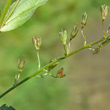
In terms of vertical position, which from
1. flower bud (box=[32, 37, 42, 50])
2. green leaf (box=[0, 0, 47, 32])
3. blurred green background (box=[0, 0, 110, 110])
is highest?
green leaf (box=[0, 0, 47, 32])

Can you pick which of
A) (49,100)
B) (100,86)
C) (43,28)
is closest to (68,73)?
(100,86)

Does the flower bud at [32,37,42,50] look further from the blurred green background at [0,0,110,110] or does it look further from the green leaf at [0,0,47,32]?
the blurred green background at [0,0,110,110]

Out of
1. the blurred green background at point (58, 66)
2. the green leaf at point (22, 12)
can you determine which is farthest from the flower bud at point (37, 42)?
the blurred green background at point (58, 66)

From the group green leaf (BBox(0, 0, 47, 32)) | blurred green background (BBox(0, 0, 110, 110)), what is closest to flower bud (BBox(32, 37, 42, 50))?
green leaf (BBox(0, 0, 47, 32))

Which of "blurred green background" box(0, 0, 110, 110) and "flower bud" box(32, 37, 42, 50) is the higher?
"flower bud" box(32, 37, 42, 50)

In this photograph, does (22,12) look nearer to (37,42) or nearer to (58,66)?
(37,42)

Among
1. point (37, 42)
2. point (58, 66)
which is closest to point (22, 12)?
point (37, 42)
